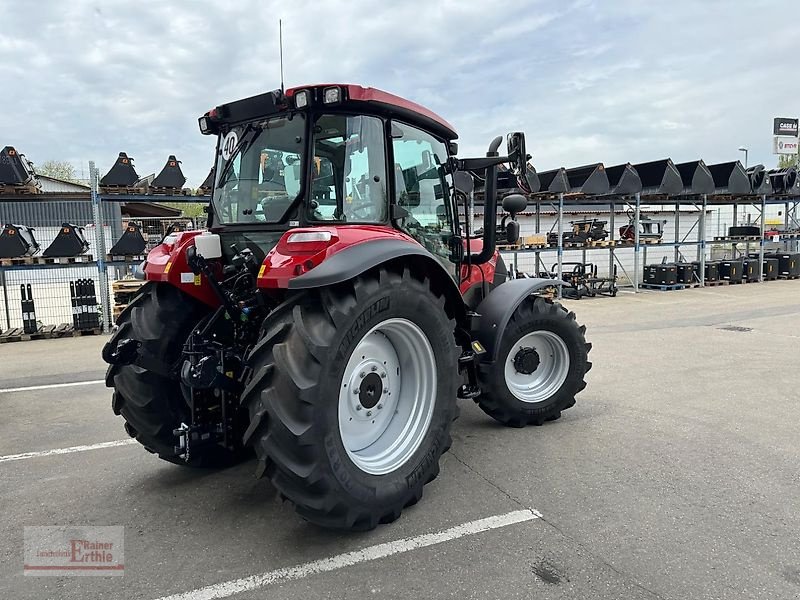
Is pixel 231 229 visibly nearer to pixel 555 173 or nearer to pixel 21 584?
pixel 21 584

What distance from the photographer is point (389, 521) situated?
9.82 feet

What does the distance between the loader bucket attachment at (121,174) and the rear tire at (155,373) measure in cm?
758

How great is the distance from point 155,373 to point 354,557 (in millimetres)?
1640

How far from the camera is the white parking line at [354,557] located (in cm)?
247

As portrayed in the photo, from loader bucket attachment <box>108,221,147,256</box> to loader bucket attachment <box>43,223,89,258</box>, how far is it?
0.57 meters

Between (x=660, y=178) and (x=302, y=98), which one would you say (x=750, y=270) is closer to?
(x=660, y=178)

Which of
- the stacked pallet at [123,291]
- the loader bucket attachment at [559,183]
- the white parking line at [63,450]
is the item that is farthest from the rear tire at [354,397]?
the loader bucket attachment at [559,183]

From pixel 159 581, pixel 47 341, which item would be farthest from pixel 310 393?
pixel 47 341

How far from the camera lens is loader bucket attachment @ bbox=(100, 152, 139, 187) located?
10023 millimetres

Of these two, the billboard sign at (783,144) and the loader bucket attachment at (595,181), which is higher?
the billboard sign at (783,144)

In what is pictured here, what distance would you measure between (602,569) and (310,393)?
5.26 feet

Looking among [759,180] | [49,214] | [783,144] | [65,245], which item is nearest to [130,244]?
[65,245]

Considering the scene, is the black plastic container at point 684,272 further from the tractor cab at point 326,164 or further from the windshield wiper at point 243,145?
the windshield wiper at point 243,145

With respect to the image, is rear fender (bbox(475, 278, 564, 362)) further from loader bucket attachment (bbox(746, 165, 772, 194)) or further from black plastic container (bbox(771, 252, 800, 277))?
black plastic container (bbox(771, 252, 800, 277))
